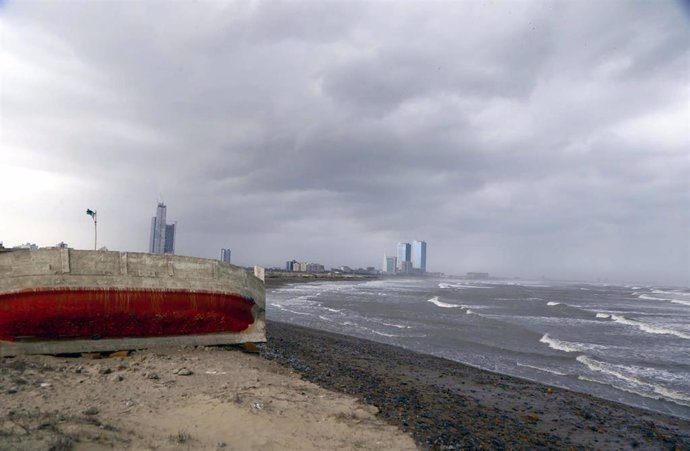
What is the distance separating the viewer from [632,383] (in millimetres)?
13328

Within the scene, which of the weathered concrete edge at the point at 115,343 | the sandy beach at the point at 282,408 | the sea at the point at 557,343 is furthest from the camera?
the sea at the point at 557,343

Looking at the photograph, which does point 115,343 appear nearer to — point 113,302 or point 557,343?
point 113,302

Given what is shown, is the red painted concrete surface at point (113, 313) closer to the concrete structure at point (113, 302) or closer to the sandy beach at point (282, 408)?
the concrete structure at point (113, 302)

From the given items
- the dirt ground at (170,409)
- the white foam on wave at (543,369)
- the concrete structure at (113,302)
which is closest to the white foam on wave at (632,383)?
the white foam on wave at (543,369)

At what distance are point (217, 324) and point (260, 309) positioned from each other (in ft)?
5.19

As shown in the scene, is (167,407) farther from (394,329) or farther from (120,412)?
(394,329)

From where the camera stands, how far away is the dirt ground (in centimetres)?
529

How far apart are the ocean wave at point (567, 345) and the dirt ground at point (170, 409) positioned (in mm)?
13798

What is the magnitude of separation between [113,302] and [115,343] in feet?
3.06

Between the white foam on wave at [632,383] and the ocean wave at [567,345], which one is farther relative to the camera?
the ocean wave at [567,345]

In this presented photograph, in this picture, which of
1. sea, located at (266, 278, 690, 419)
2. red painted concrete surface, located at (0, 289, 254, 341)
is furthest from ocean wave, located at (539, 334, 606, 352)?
red painted concrete surface, located at (0, 289, 254, 341)

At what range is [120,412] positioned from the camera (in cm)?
628

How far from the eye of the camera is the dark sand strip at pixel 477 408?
7758mm

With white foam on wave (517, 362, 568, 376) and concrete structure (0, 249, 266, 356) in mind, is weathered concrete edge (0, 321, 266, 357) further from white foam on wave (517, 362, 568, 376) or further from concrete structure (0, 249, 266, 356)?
white foam on wave (517, 362, 568, 376)
